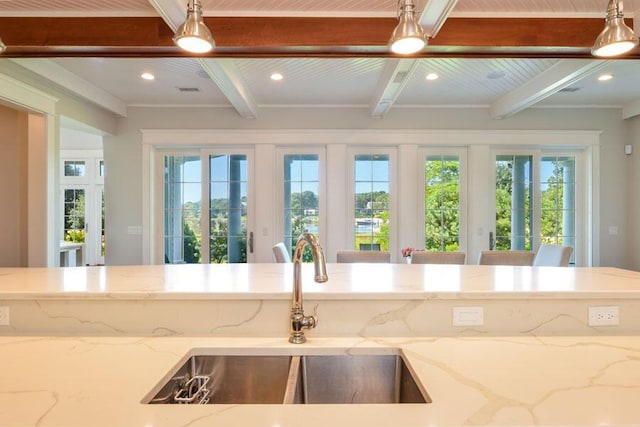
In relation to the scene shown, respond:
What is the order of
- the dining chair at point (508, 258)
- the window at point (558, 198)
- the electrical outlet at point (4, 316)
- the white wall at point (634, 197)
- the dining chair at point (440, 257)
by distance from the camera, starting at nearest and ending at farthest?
the electrical outlet at point (4, 316) → the dining chair at point (440, 257) → the dining chair at point (508, 258) → the white wall at point (634, 197) → the window at point (558, 198)

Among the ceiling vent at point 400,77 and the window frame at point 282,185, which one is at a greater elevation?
the ceiling vent at point 400,77

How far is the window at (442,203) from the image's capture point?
174 inches

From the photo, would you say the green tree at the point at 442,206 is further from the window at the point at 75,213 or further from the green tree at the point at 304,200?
the window at the point at 75,213

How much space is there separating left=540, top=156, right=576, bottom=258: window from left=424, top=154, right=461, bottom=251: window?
1118mm

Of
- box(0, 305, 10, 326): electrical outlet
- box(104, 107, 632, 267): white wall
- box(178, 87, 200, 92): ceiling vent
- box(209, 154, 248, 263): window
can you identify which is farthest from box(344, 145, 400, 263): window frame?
box(0, 305, 10, 326): electrical outlet

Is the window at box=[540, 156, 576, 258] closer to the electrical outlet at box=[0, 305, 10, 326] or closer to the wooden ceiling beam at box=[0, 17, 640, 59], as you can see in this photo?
the wooden ceiling beam at box=[0, 17, 640, 59]

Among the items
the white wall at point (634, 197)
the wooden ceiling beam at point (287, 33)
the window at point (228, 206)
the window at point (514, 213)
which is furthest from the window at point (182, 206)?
the white wall at point (634, 197)

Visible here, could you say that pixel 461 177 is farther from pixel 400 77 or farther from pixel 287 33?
pixel 287 33

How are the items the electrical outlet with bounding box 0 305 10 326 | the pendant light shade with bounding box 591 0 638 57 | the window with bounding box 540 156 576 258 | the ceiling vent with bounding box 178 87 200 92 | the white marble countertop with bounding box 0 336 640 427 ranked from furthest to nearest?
1. the window with bounding box 540 156 576 258
2. the ceiling vent with bounding box 178 87 200 92
3. the pendant light shade with bounding box 591 0 638 57
4. the electrical outlet with bounding box 0 305 10 326
5. the white marble countertop with bounding box 0 336 640 427

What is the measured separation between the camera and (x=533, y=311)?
1208mm

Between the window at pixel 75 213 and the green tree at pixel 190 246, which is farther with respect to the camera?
the window at pixel 75 213

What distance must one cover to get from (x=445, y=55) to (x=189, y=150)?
3272 millimetres

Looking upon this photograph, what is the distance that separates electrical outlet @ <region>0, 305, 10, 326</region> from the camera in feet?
3.96

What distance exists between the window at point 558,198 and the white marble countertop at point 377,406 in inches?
151
